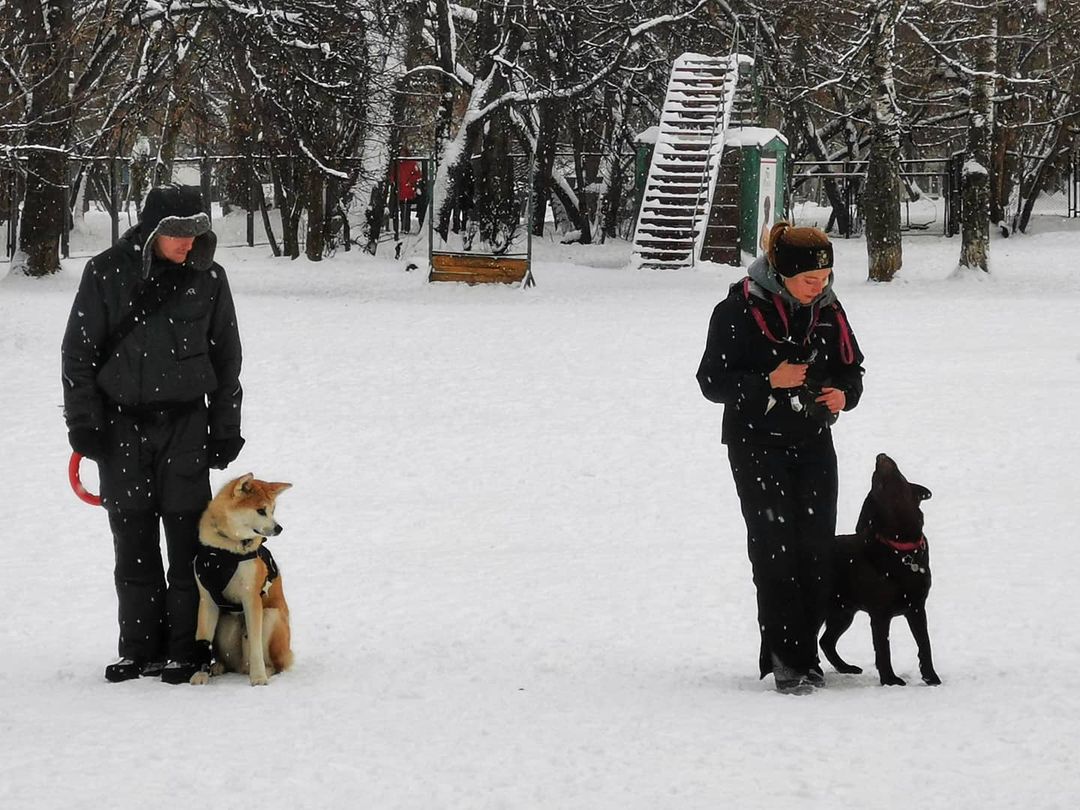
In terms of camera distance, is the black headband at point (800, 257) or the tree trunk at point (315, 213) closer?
the black headband at point (800, 257)

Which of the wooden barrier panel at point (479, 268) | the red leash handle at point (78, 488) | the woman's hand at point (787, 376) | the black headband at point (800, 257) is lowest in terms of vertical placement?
the wooden barrier panel at point (479, 268)

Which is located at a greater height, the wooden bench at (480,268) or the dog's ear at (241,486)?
the dog's ear at (241,486)

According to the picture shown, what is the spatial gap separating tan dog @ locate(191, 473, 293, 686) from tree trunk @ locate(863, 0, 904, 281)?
1805 cm

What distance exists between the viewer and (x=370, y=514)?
8883mm

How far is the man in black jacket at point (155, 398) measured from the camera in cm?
520

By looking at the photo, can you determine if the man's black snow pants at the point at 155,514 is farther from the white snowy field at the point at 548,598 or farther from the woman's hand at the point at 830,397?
the woman's hand at the point at 830,397

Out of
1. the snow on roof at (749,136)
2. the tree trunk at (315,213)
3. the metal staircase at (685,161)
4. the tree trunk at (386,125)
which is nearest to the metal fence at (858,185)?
the snow on roof at (749,136)

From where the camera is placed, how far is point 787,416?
5.11 m

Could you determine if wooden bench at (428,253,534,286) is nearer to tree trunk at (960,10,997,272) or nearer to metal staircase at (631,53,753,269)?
metal staircase at (631,53,753,269)

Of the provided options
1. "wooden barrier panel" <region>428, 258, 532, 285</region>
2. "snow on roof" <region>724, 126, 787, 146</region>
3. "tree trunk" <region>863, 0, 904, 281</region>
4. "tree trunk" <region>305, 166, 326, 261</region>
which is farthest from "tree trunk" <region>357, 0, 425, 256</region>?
"tree trunk" <region>863, 0, 904, 281</region>

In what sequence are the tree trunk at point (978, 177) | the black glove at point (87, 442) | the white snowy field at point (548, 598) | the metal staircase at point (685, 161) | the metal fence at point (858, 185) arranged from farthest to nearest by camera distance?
the metal fence at point (858, 185), the metal staircase at point (685, 161), the tree trunk at point (978, 177), the black glove at point (87, 442), the white snowy field at point (548, 598)

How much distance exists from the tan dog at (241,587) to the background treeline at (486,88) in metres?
11.6

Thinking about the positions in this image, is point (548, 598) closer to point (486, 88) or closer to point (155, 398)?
point (155, 398)

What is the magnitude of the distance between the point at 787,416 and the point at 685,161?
852 inches
